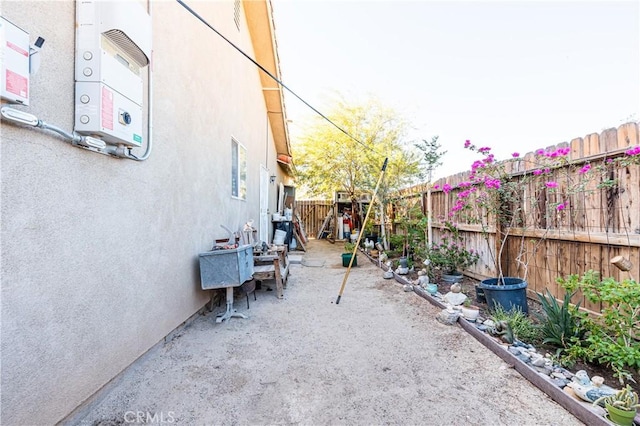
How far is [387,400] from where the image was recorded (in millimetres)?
2252

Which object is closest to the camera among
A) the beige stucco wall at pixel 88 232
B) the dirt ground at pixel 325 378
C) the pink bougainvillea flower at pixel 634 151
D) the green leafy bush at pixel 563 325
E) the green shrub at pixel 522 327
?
the beige stucco wall at pixel 88 232

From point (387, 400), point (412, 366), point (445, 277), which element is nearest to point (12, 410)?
point (387, 400)

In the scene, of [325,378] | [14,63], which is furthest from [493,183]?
[14,63]

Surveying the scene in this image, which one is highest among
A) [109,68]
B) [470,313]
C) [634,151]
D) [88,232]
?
[109,68]

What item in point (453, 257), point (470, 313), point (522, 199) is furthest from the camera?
point (453, 257)

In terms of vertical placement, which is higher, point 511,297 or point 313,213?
point 313,213

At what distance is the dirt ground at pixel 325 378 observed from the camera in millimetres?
2066

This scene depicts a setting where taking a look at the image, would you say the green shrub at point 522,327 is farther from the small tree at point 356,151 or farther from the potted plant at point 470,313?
the small tree at point 356,151

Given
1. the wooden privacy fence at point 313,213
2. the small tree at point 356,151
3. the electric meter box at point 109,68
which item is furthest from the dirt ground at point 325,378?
the wooden privacy fence at point 313,213

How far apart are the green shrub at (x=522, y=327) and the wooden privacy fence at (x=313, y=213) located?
12.5 m

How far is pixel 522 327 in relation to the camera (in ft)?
10.3

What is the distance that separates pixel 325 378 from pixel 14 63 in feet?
9.59

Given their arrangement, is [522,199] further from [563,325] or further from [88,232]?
[88,232]

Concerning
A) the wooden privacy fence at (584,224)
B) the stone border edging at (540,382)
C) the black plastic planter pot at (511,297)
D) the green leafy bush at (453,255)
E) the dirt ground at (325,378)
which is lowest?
the dirt ground at (325,378)
